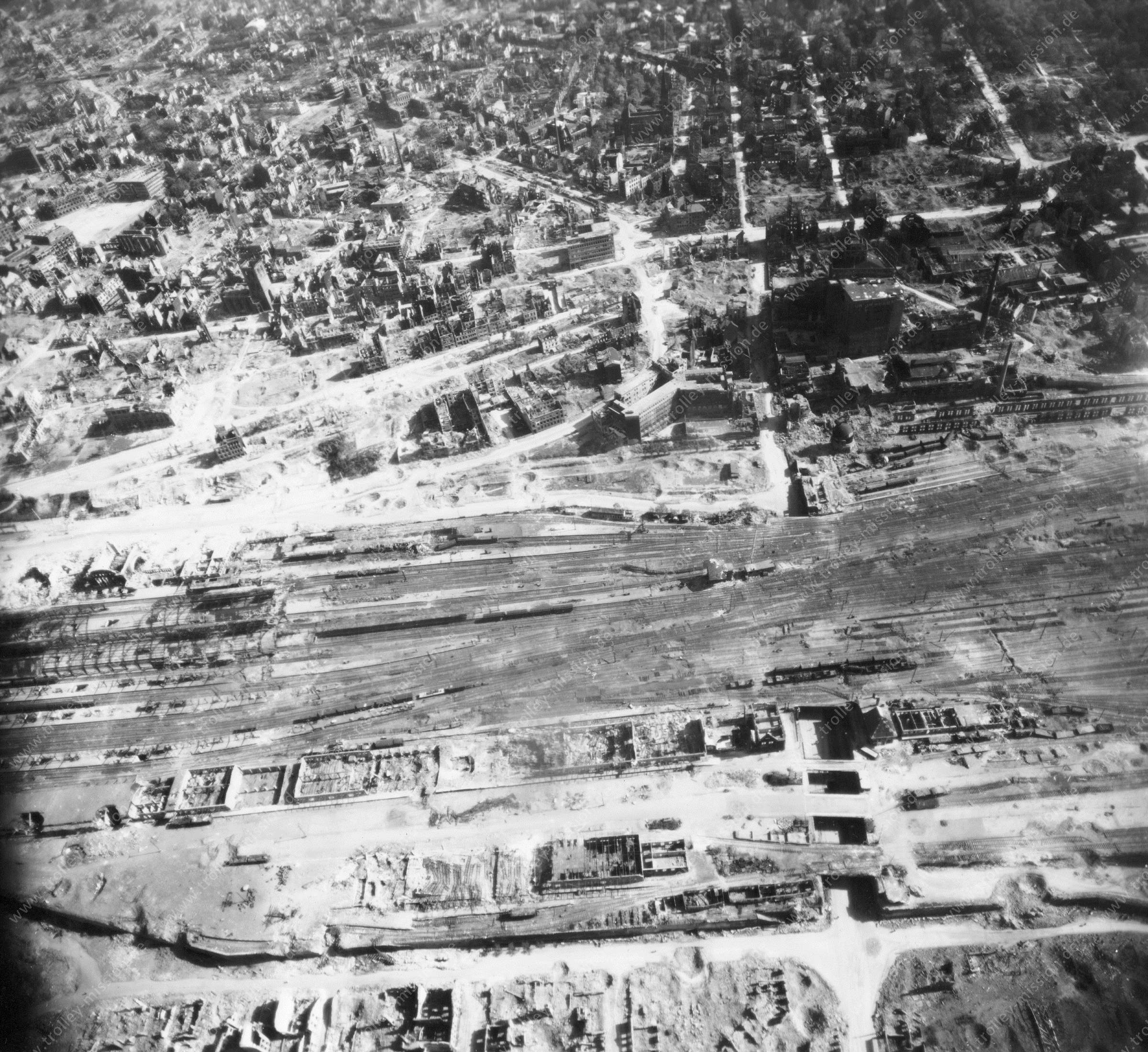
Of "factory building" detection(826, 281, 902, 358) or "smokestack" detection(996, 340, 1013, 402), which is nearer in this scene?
"smokestack" detection(996, 340, 1013, 402)

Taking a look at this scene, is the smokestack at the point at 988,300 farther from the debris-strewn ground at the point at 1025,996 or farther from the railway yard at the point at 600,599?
the debris-strewn ground at the point at 1025,996

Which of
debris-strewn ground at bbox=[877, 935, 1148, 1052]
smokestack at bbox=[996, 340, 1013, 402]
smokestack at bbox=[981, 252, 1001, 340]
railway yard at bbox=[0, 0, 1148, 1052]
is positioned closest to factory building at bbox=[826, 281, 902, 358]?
railway yard at bbox=[0, 0, 1148, 1052]

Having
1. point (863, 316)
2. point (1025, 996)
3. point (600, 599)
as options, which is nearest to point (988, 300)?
point (863, 316)

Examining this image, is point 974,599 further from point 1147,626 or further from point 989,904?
point 989,904

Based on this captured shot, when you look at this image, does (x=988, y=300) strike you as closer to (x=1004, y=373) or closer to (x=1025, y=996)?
(x=1004, y=373)

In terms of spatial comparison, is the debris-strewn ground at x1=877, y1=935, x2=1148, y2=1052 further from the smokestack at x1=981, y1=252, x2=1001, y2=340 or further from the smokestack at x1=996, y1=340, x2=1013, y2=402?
the smokestack at x1=981, y1=252, x2=1001, y2=340

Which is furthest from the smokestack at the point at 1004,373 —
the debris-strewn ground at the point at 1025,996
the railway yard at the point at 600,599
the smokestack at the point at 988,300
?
the debris-strewn ground at the point at 1025,996

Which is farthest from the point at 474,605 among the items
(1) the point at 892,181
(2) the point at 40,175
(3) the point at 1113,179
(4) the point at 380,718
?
(2) the point at 40,175
